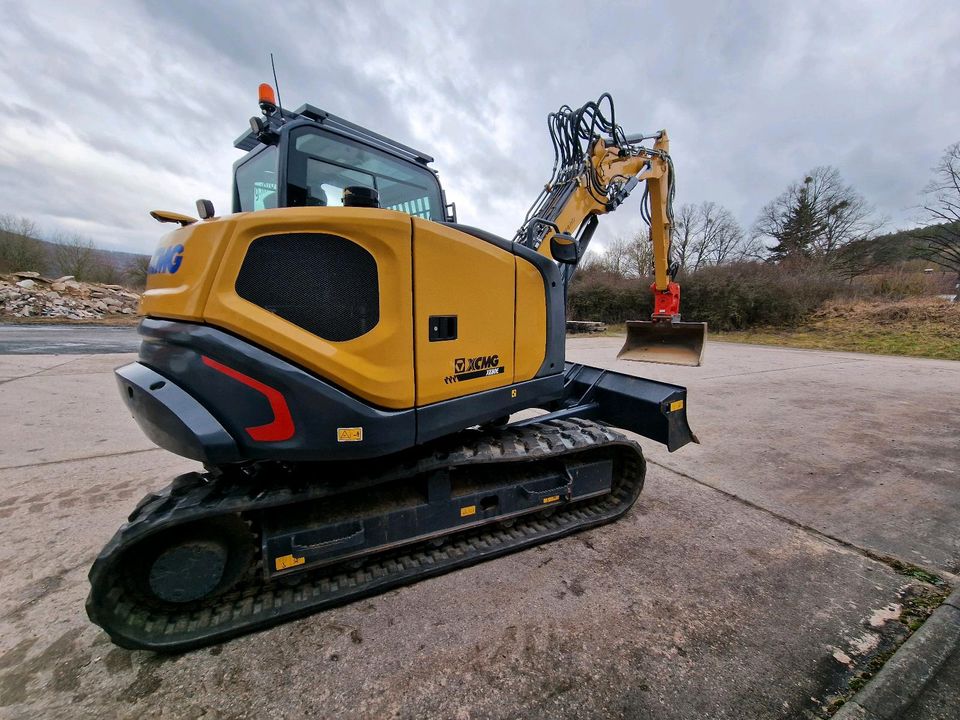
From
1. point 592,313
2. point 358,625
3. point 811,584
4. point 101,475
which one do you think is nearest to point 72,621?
point 358,625

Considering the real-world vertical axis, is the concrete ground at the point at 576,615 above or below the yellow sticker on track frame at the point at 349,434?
below

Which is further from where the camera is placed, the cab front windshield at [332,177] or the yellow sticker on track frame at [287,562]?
the cab front windshield at [332,177]

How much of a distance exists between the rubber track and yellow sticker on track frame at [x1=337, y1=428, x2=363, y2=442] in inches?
13.1

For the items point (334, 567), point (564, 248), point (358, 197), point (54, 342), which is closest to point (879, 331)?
point (564, 248)

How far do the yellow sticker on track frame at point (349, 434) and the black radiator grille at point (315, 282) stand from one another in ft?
1.27

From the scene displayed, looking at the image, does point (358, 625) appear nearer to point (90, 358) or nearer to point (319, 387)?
point (319, 387)

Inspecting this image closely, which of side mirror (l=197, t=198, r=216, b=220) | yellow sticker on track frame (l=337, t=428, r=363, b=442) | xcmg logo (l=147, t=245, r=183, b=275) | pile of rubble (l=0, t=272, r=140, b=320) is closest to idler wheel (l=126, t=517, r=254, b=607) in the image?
yellow sticker on track frame (l=337, t=428, r=363, b=442)

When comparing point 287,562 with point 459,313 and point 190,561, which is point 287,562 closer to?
point 190,561

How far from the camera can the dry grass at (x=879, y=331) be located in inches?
480

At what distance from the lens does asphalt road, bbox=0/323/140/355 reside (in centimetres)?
942

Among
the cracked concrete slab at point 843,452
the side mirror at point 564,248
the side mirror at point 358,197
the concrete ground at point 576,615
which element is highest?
the side mirror at point 358,197

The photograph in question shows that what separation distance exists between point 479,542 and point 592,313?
23.6 meters

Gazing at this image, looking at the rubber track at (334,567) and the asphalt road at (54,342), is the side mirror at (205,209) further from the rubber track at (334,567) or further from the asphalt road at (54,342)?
the asphalt road at (54,342)

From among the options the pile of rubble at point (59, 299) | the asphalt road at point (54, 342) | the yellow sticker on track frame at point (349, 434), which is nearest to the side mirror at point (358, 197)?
the yellow sticker on track frame at point (349, 434)
